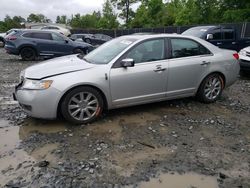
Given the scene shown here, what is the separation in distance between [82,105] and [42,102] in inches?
26.2

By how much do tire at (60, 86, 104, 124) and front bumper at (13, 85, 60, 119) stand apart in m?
0.16

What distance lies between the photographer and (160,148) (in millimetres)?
4238

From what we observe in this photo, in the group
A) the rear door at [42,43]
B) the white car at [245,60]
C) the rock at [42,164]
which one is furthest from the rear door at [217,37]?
the rock at [42,164]

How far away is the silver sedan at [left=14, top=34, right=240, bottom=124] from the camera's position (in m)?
4.80

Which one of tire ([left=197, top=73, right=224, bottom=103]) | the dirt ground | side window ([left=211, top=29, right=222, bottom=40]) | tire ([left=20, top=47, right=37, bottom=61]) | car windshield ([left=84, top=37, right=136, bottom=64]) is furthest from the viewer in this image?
tire ([left=20, top=47, right=37, bottom=61])

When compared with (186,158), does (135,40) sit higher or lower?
higher

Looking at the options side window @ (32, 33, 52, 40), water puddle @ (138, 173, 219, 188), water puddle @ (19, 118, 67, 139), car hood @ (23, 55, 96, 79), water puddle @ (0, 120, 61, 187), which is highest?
side window @ (32, 33, 52, 40)

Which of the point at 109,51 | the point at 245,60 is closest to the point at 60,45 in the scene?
the point at 245,60

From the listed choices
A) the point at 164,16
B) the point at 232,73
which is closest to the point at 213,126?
the point at 232,73

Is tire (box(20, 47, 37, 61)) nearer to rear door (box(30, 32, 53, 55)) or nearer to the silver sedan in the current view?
rear door (box(30, 32, 53, 55))

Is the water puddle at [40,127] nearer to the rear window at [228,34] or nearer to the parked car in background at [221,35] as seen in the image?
the parked car in background at [221,35]

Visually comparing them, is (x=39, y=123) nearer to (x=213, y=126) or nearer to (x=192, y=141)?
(x=192, y=141)

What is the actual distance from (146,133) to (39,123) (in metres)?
1.87

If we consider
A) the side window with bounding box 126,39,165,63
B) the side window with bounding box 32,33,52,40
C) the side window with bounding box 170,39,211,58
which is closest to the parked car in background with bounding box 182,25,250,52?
the side window with bounding box 170,39,211,58
